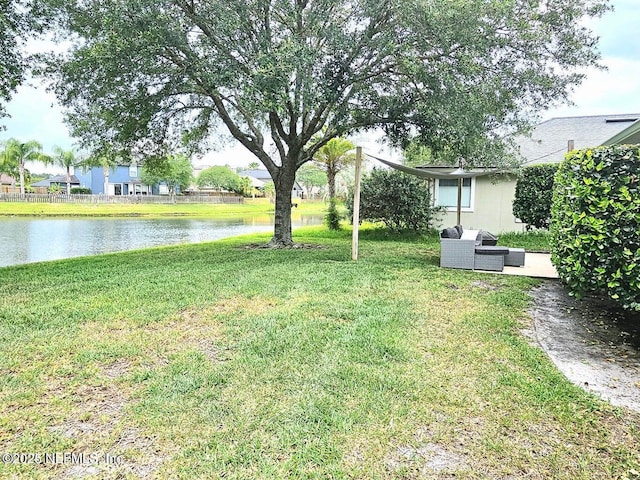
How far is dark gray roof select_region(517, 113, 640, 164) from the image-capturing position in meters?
14.1

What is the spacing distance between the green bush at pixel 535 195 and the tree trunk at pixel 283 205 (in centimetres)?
709

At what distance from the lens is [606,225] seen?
402 cm

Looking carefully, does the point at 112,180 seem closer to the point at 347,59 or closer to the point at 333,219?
the point at 333,219

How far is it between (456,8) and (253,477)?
745 centimetres

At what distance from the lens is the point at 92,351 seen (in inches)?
147

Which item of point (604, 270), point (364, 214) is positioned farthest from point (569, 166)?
point (364, 214)

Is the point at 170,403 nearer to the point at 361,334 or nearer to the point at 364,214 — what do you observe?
the point at 361,334

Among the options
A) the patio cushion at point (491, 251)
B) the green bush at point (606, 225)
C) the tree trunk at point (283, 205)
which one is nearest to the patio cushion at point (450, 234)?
the patio cushion at point (491, 251)

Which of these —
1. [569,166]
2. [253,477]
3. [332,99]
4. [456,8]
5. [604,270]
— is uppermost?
[456,8]

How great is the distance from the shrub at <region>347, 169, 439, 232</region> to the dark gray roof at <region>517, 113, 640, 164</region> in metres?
3.68

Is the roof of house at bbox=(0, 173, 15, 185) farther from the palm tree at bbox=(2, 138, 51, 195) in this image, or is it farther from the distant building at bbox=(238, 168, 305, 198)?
the distant building at bbox=(238, 168, 305, 198)

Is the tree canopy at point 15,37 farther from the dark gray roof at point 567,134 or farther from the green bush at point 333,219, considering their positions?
the dark gray roof at point 567,134

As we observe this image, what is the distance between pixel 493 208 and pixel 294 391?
13320mm

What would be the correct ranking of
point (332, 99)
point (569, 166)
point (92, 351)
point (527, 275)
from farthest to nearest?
point (332, 99) → point (527, 275) → point (569, 166) → point (92, 351)
